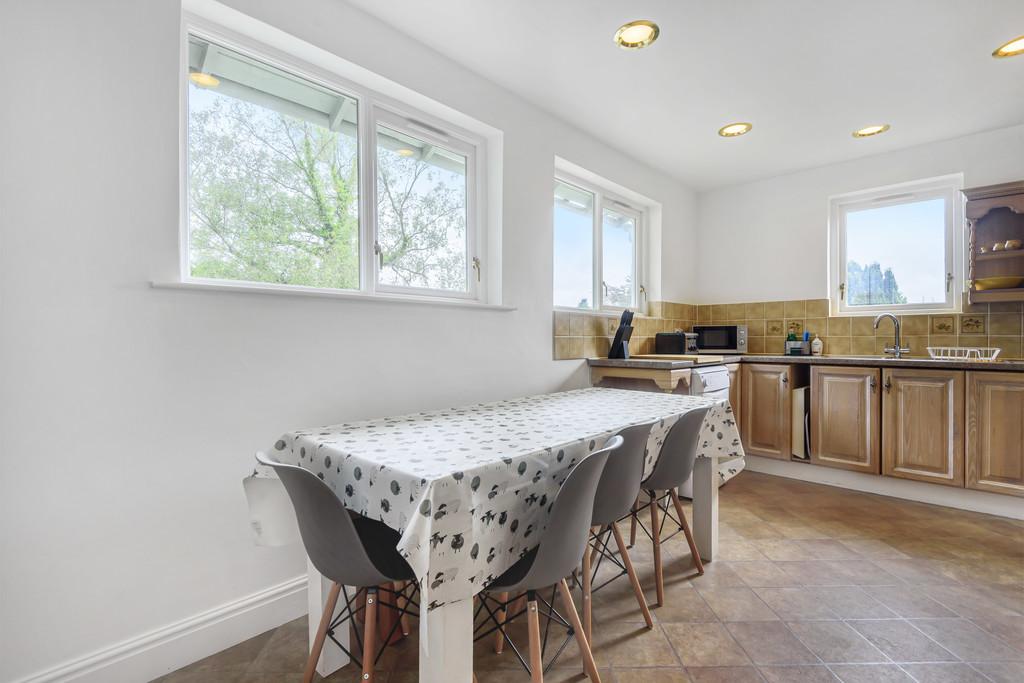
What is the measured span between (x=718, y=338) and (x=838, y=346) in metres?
0.90

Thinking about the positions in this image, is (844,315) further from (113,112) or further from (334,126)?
(113,112)

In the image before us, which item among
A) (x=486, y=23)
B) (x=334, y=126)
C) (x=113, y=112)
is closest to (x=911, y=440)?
(x=486, y=23)

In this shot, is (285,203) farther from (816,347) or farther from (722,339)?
(816,347)

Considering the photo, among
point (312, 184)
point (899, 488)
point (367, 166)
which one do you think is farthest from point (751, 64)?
point (899, 488)

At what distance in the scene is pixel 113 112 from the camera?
141cm

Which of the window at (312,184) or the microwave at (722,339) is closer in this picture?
the window at (312,184)

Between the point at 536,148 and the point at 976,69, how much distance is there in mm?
2341

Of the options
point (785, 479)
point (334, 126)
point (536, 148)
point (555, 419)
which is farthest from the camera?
point (785, 479)

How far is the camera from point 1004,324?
307 cm

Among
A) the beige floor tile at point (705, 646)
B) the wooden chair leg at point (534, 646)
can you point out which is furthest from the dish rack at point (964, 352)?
the wooden chair leg at point (534, 646)

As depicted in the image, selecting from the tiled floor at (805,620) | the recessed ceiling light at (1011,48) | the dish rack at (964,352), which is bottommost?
the tiled floor at (805,620)

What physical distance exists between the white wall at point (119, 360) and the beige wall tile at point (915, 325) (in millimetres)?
3942

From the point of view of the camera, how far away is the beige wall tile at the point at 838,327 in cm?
370

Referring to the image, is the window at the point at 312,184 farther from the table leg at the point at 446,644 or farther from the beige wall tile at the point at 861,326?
the beige wall tile at the point at 861,326
